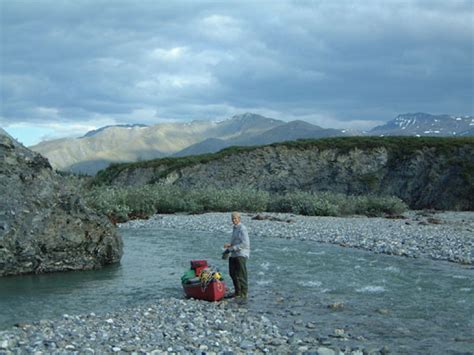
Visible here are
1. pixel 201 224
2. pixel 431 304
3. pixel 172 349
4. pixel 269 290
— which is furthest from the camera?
pixel 201 224

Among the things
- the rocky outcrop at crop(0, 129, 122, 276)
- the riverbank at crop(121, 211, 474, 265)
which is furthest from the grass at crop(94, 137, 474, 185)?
the rocky outcrop at crop(0, 129, 122, 276)

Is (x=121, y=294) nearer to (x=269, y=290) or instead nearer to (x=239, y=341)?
(x=269, y=290)

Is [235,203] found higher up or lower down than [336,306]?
higher up

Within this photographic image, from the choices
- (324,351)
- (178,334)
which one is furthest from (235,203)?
(324,351)

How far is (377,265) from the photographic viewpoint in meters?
19.5

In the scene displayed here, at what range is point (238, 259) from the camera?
1570 centimetres

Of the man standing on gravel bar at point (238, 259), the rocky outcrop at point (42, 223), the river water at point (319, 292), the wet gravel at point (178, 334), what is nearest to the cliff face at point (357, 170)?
the river water at point (319, 292)

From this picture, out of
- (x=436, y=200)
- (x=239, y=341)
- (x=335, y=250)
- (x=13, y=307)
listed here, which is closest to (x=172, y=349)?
(x=239, y=341)

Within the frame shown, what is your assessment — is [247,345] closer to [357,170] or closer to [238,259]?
[238,259]

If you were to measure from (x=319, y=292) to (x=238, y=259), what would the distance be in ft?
7.65

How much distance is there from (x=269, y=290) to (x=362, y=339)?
16.8 ft

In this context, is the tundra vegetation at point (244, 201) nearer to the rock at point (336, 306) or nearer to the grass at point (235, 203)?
the grass at point (235, 203)

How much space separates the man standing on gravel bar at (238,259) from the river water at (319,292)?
447 mm

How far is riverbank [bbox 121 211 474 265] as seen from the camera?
2217 centimetres
